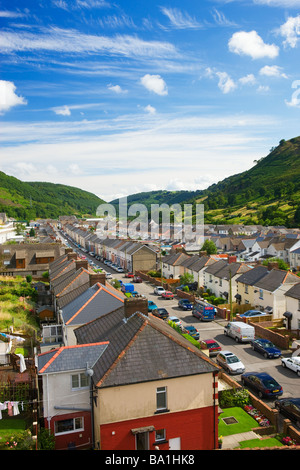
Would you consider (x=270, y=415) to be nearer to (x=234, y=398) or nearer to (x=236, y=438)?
(x=234, y=398)

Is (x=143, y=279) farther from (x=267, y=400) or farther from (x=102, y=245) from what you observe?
(x=267, y=400)

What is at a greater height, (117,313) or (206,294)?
(117,313)

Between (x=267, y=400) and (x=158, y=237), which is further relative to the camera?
(x=158, y=237)

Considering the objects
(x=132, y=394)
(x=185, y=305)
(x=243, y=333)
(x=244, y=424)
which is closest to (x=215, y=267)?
(x=185, y=305)

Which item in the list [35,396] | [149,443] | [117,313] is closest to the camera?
[149,443]

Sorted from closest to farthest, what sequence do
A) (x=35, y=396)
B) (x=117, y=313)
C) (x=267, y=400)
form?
(x=35, y=396) → (x=117, y=313) → (x=267, y=400)

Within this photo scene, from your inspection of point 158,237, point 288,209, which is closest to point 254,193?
point 288,209

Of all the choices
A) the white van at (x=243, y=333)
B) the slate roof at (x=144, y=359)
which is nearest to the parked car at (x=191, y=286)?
the white van at (x=243, y=333)
